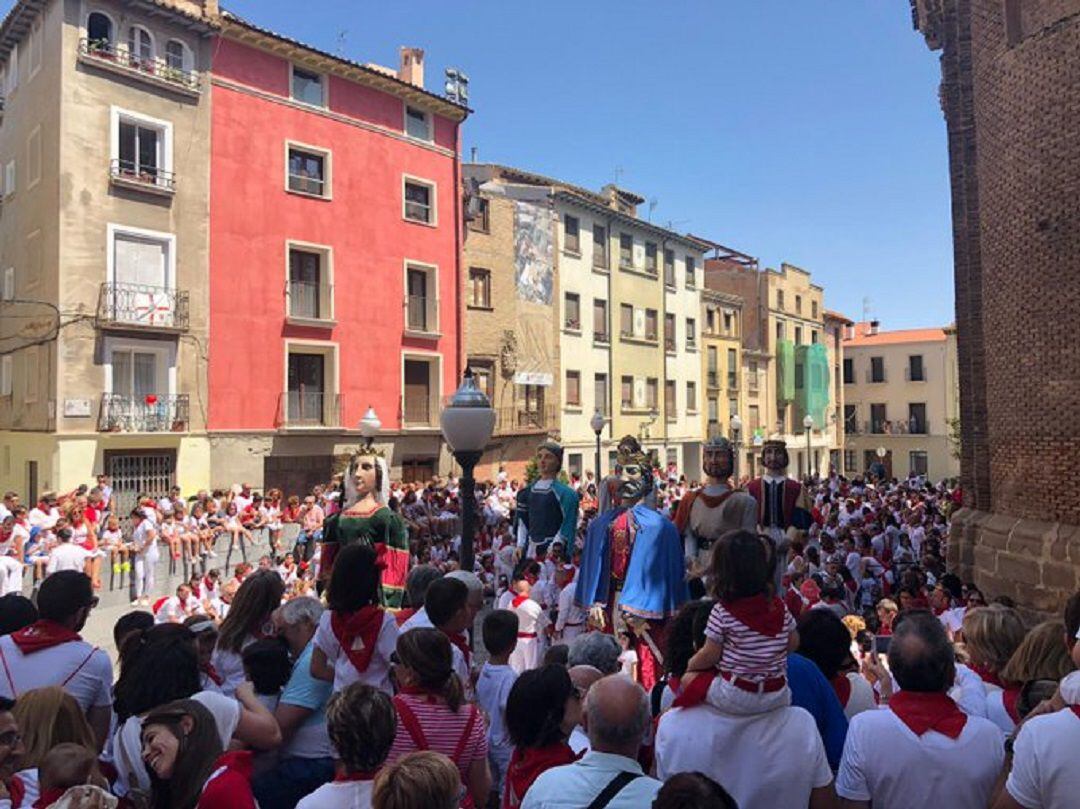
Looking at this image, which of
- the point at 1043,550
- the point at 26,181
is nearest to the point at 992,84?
the point at 1043,550

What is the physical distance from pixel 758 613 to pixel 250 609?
2.85m

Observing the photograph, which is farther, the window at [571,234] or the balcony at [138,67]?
the window at [571,234]

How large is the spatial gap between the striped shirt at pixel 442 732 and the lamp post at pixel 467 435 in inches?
143

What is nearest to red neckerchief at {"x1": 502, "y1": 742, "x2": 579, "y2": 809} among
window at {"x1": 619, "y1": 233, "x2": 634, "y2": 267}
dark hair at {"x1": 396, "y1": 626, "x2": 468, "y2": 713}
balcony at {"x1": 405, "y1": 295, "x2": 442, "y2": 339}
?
dark hair at {"x1": 396, "y1": 626, "x2": 468, "y2": 713}

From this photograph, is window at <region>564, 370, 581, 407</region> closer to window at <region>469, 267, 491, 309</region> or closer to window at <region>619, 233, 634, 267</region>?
window at <region>469, 267, 491, 309</region>

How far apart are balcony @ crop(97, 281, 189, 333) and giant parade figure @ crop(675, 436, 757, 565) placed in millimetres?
20721

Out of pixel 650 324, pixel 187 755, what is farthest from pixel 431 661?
pixel 650 324

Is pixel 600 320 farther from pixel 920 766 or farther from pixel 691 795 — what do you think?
pixel 691 795

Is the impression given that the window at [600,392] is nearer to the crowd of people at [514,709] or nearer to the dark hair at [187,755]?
the crowd of people at [514,709]

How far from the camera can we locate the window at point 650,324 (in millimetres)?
44094

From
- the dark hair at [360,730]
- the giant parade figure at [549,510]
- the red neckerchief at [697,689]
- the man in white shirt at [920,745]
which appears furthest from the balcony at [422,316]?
the man in white shirt at [920,745]

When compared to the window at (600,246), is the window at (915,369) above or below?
below

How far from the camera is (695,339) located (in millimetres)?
47938

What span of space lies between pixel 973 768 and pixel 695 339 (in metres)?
45.6
